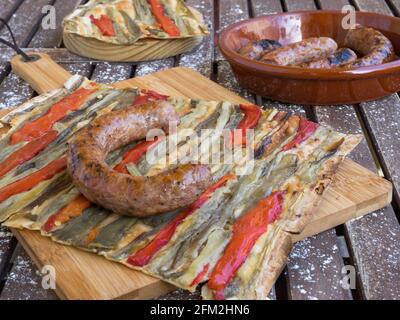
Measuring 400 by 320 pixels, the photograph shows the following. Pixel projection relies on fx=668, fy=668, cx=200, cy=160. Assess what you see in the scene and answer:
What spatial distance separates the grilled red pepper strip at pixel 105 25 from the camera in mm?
2725

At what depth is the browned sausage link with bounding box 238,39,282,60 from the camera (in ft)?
7.79

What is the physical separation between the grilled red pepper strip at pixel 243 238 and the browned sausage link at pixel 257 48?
34.5 inches

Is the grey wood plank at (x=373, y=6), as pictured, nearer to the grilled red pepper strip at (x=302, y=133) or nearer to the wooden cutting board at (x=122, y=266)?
the grilled red pepper strip at (x=302, y=133)

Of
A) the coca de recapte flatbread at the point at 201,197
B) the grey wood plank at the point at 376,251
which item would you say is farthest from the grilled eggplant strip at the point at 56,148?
the grey wood plank at the point at 376,251

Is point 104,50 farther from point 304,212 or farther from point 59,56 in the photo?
point 304,212

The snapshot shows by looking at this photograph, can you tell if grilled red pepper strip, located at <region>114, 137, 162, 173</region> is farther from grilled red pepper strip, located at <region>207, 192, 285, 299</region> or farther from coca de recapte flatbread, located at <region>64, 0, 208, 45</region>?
coca de recapte flatbread, located at <region>64, 0, 208, 45</region>

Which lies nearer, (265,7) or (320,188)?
(320,188)

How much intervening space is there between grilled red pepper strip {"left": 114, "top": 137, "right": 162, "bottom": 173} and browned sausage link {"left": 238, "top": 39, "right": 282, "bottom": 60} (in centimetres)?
61

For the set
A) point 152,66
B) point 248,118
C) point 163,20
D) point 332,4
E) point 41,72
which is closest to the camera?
point 248,118

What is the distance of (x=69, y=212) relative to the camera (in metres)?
1.62

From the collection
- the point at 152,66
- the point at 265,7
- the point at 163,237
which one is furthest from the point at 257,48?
the point at 163,237

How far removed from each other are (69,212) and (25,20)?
1885 mm

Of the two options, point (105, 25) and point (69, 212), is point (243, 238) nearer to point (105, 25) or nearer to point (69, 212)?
point (69, 212)

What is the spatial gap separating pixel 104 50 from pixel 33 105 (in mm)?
609
